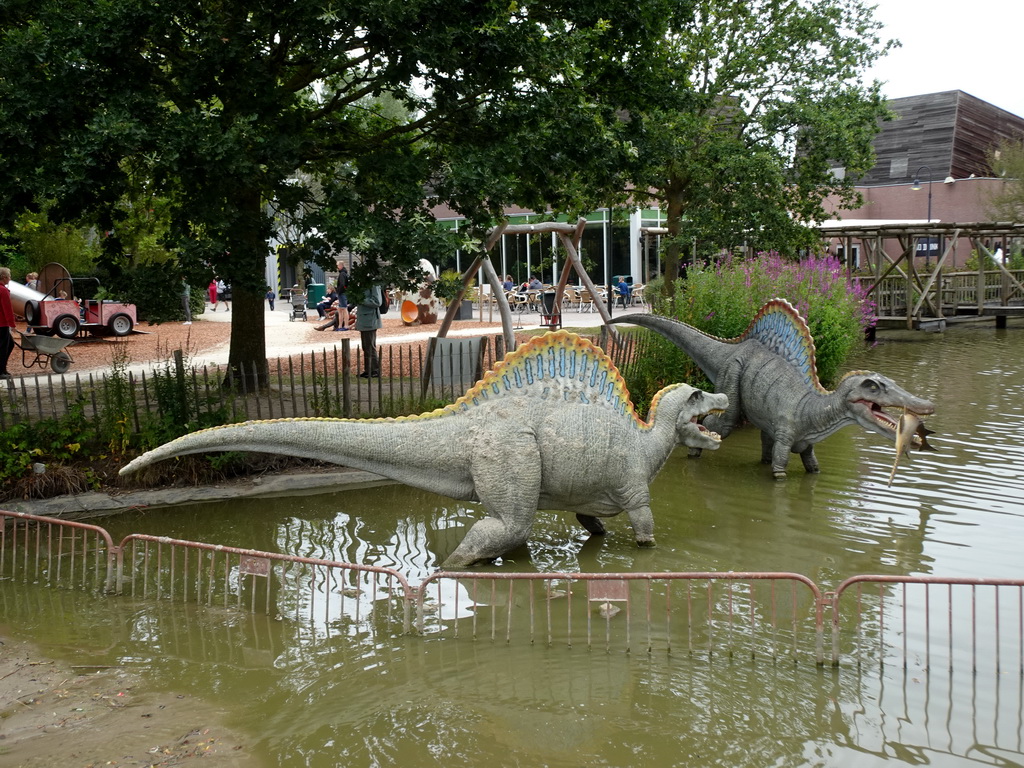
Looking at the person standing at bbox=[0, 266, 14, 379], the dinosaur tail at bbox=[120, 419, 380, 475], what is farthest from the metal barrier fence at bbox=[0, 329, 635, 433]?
the dinosaur tail at bbox=[120, 419, 380, 475]

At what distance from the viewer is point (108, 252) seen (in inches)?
391

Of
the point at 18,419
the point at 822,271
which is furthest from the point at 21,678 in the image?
the point at 822,271

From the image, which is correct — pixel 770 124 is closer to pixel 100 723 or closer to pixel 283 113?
pixel 283 113

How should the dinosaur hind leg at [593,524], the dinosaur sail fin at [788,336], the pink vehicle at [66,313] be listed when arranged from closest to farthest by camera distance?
1. the dinosaur hind leg at [593,524]
2. the dinosaur sail fin at [788,336]
3. the pink vehicle at [66,313]

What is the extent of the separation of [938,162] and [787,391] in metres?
33.1

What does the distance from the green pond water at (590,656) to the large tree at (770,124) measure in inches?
356

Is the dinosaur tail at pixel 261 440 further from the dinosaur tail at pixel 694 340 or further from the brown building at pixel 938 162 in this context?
the brown building at pixel 938 162

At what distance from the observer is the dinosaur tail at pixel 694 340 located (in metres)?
10.5

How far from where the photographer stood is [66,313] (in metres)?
17.0

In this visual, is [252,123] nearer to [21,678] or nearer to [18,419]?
[18,419]

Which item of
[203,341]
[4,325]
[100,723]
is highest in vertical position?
[4,325]

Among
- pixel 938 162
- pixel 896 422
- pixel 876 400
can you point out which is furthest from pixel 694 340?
pixel 938 162

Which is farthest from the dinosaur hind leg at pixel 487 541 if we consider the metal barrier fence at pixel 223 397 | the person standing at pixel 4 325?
the person standing at pixel 4 325

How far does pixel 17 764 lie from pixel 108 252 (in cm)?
674
